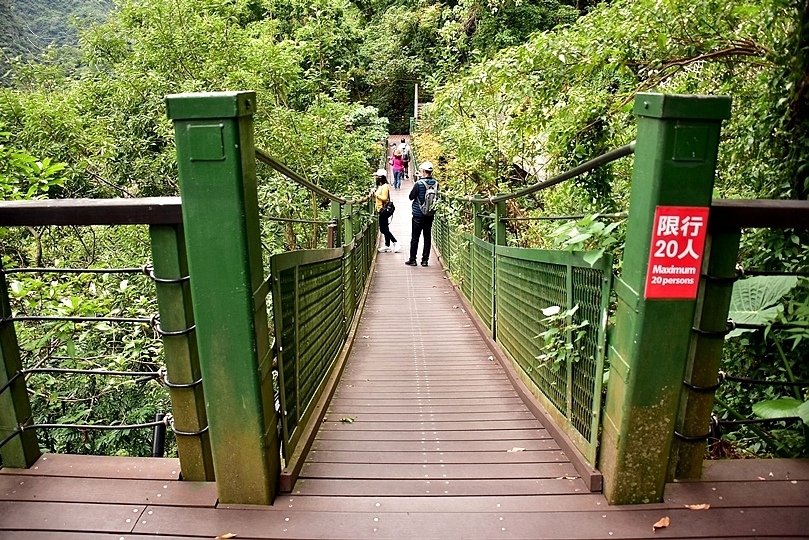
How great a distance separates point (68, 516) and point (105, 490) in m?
0.16

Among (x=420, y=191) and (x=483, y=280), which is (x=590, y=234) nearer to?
(x=483, y=280)

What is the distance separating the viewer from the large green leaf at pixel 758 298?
235 cm

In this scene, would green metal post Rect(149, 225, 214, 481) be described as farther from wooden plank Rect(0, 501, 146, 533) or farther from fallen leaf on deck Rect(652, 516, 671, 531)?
fallen leaf on deck Rect(652, 516, 671, 531)

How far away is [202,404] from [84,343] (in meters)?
3.56

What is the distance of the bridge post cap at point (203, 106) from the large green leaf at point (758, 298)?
2.16 m

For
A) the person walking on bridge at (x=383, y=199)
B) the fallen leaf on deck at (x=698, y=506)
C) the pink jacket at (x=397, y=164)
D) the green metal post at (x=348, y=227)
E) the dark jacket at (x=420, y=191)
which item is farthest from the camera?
the pink jacket at (x=397, y=164)

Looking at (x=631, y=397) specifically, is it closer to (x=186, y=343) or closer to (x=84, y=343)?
(x=186, y=343)

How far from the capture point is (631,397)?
1.90m

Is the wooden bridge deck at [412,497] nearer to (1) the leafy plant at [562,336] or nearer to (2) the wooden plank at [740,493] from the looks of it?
(2) the wooden plank at [740,493]

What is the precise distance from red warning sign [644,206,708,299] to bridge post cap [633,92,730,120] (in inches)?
11.4

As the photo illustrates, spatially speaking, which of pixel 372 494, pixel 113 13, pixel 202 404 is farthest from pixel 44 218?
pixel 113 13

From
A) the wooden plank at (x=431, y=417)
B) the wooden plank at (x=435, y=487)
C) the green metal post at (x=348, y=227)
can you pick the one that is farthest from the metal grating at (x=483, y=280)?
the wooden plank at (x=435, y=487)

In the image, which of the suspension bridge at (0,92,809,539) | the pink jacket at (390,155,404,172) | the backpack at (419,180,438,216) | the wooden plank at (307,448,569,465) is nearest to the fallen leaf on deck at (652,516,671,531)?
the suspension bridge at (0,92,809,539)

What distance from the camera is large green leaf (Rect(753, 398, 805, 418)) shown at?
6.91 feet
